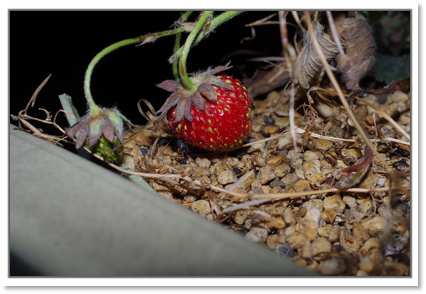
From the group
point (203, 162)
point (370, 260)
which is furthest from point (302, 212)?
point (203, 162)

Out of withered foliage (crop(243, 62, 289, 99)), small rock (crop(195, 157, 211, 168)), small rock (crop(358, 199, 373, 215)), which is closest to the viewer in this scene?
small rock (crop(358, 199, 373, 215))

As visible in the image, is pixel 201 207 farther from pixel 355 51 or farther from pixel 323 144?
pixel 355 51

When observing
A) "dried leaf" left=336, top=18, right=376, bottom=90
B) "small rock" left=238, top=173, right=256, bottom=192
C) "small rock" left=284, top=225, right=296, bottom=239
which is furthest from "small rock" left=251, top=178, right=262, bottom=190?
"dried leaf" left=336, top=18, right=376, bottom=90

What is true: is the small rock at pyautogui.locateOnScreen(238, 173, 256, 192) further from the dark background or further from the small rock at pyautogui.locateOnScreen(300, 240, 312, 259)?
the dark background

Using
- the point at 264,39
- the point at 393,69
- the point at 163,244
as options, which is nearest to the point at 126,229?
the point at 163,244

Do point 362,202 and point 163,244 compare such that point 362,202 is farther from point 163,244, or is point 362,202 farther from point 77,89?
point 77,89

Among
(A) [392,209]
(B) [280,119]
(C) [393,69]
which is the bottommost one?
(A) [392,209]
